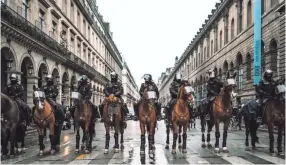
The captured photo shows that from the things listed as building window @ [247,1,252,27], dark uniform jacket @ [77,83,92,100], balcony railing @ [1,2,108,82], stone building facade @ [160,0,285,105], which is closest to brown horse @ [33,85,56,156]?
dark uniform jacket @ [77,83,92,100]

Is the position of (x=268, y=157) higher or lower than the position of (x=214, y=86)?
lower

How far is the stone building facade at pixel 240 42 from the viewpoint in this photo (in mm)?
24812

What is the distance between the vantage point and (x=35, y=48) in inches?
1080

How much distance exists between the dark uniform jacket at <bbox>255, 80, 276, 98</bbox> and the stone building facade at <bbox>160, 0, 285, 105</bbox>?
2.54 metres

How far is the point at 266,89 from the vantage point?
12.2m

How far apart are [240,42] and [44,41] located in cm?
1732

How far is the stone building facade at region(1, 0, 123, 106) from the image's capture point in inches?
901

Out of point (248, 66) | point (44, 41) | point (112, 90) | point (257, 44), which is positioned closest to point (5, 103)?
point (112, 90)

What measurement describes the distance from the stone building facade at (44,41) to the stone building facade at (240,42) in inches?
428

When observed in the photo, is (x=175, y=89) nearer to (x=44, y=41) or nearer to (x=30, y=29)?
(x=30, y=29)

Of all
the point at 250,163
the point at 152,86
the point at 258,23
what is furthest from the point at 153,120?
the point at 258,23

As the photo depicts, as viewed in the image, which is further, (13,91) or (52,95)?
(52,95)

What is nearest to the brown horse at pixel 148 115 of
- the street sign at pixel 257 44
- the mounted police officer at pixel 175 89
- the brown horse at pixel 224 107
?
the mounted police officer at pixel 175 89

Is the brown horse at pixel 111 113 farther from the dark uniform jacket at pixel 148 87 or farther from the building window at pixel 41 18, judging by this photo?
the building window at pixel 41 18
